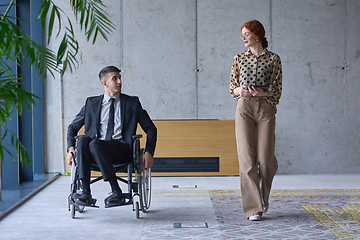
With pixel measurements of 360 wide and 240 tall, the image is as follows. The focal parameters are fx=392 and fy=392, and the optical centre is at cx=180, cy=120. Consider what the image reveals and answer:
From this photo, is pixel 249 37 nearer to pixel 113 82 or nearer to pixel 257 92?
pixel 257 92

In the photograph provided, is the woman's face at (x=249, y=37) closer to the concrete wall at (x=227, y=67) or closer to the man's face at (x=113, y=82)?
the man's face at (x=113, y=82)

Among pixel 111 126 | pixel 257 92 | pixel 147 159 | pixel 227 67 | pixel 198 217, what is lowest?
pixel 198 217

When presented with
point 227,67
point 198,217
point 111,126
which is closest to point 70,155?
point 111,126

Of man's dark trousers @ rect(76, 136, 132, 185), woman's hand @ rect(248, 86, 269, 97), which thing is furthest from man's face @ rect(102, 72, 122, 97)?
woman's hand @ rect(248, 86, 269, 97)

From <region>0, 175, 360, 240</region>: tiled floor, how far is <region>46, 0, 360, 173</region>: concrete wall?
1195 millimetres

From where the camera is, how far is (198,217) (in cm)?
290

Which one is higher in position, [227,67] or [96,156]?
[227,67]

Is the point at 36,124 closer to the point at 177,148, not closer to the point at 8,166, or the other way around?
the point at 8,166

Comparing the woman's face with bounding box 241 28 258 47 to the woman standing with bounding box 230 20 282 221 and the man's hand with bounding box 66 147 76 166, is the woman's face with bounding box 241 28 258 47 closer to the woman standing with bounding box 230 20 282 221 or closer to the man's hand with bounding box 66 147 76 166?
the woman standing with bounding box 230 20 282 221

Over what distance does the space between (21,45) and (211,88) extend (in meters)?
3.90

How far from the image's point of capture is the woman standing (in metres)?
2.83

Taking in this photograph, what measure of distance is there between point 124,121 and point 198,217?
92 centimetres

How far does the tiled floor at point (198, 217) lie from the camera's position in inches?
98.1

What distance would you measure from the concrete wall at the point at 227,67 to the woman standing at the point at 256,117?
7.57 ft
